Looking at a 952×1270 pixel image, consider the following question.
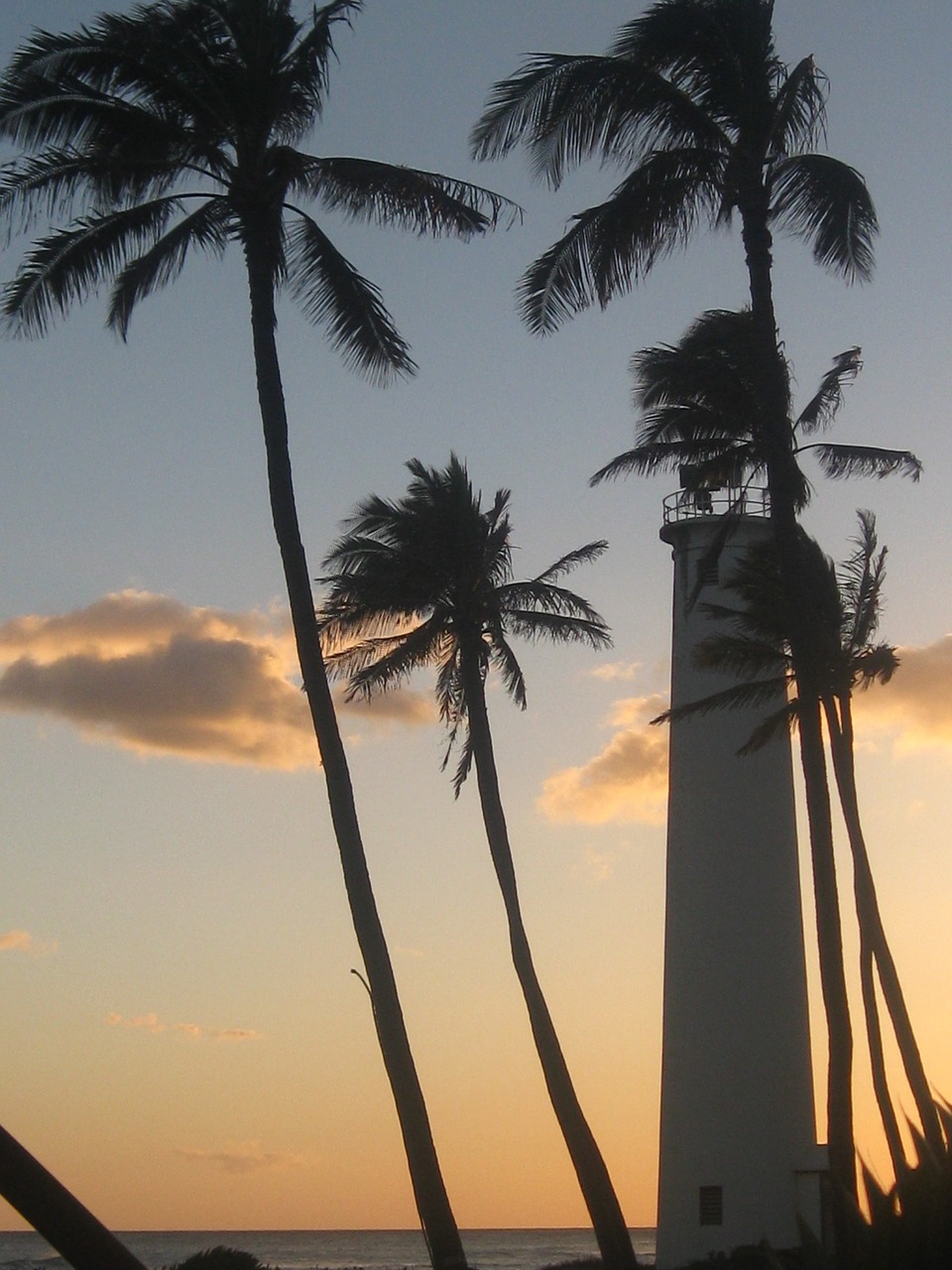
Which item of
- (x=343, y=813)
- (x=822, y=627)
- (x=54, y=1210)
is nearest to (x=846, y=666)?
(x=822, y=627)

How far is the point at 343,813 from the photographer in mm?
17516

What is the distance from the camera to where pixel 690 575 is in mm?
33156

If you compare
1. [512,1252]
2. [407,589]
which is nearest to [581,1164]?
[407,589]

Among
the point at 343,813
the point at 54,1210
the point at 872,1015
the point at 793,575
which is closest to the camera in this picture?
the point at 54,1210

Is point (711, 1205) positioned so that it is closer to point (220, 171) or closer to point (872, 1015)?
point (872, 1015)

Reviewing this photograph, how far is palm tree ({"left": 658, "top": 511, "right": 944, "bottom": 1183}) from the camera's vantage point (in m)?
26.7

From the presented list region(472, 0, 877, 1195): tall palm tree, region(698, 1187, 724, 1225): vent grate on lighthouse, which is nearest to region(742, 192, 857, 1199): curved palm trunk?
region(472, 0, 877, 1195): tall palm tree

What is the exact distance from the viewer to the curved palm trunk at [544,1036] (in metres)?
28.1

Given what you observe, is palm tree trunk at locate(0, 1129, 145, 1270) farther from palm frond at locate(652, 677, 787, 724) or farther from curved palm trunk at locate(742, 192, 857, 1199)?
palm frond at locate(652, 677, 787, 724)

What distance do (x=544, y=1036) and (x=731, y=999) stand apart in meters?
3.52

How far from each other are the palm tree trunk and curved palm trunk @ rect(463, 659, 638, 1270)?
2390 centimetres

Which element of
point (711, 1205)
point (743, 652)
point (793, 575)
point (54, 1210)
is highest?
point (743, 652)

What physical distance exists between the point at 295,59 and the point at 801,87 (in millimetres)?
6674

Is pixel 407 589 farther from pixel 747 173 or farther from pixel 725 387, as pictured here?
pixel 747 173
